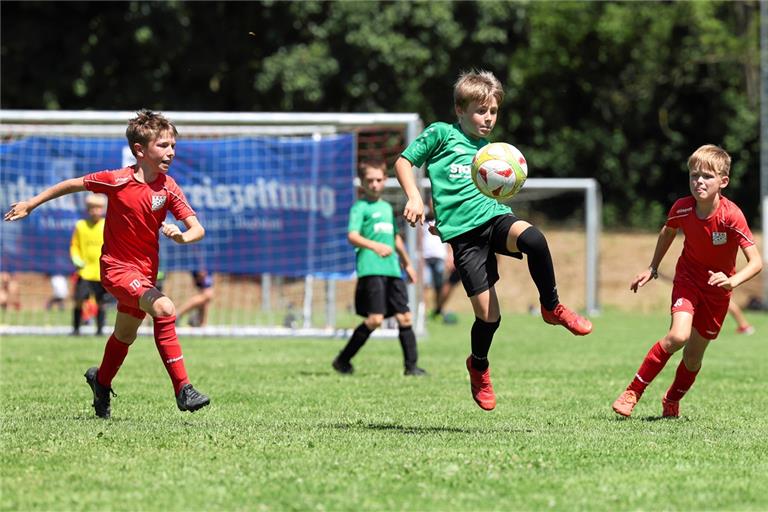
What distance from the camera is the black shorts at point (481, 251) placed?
720cm

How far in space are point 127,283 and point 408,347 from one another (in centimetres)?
444

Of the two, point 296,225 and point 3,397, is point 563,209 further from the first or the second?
point 3,397

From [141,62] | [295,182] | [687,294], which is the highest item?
[141,62]

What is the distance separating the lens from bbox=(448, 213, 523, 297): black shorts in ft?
23.6

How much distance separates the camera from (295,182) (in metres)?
16.9

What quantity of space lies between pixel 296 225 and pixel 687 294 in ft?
31.8

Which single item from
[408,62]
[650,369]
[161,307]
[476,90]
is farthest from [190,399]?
[408,62]

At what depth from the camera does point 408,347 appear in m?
11.4

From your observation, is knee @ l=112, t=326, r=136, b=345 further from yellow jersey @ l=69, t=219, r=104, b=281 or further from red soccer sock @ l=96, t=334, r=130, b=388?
yellow jersey @ l=69, t=219, r=104, b=281

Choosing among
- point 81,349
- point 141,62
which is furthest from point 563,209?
point 81,349

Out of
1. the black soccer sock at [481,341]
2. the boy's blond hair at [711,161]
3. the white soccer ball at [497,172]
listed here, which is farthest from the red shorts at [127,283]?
the boy's blond hair at [711,161]

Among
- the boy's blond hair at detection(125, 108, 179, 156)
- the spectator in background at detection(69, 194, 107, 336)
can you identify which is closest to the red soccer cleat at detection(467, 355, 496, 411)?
the boy's blond hair at detection(125, 108, 179, 156)

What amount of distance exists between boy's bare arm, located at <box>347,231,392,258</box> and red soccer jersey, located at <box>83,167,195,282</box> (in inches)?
129

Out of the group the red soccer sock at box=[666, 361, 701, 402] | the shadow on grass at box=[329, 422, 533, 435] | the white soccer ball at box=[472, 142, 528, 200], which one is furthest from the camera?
the red soccer sock at box=[666, 361, 701, 402]
